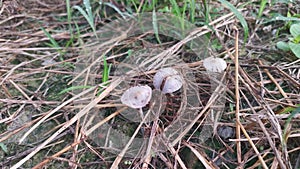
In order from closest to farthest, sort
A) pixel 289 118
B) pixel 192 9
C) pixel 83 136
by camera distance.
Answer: pixel 289 118
pixel 83 136
pixel 192 9

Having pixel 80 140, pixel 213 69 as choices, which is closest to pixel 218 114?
pixel 213 69

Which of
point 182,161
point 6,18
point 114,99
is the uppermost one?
point 6,18

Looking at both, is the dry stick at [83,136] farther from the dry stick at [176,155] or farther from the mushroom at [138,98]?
the dry stick at [176,155]

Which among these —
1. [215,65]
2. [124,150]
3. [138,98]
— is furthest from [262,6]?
[124,150]

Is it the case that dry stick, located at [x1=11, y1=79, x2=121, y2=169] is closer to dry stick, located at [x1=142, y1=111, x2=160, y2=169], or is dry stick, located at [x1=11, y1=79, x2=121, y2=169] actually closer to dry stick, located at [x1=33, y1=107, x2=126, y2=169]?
dry stick, located at [x1=33, y1=107, x2=126, y2=169]

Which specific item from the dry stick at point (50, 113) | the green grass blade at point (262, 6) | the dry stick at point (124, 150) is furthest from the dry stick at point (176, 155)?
the green grass blade at point (262, 6)

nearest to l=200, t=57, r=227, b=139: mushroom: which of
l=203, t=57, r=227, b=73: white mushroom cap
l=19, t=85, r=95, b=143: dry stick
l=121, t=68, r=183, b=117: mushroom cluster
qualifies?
l=203, t=57, r=227, b=73: white mushroom cap

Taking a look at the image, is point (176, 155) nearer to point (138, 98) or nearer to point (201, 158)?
point (201, 158)

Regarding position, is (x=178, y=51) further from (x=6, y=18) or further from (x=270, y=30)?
(x=6, y=18)
